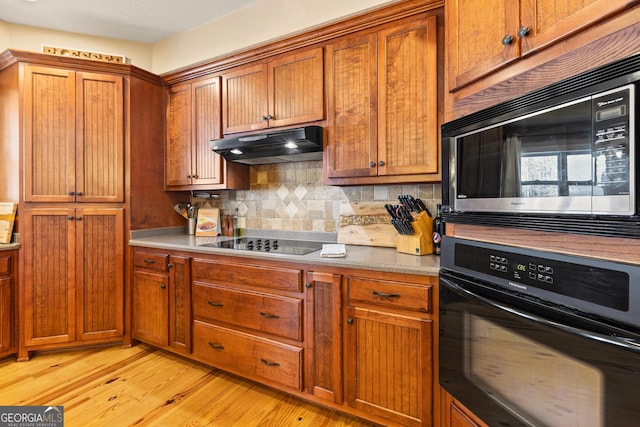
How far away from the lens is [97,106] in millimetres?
2430

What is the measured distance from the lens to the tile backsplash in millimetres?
2188

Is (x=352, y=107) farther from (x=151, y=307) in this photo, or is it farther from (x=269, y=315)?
(x=151, y=307)

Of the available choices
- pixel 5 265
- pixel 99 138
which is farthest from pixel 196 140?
pixel 5 265

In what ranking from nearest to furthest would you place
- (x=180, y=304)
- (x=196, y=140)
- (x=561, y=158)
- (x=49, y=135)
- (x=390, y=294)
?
(x=561, y=158) → (x=390, y=294) → (x=180, y=304) → (x=49, y=135) → (x=196, y=140)

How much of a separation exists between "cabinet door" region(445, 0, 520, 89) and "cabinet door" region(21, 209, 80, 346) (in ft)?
9.14

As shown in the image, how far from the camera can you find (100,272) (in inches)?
96.0

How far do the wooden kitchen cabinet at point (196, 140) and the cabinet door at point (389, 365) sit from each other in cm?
153

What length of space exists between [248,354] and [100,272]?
147cm

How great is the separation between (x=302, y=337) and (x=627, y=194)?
4.99ft

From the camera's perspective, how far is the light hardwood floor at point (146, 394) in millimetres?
1683

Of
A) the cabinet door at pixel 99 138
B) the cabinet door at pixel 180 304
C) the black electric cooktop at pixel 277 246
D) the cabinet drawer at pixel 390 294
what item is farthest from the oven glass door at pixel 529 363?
the cabinet door at pixel 99 138

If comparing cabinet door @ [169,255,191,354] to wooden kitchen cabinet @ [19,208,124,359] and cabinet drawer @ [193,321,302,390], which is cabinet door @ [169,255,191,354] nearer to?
cabinet drawer @ [193,321,302,390]

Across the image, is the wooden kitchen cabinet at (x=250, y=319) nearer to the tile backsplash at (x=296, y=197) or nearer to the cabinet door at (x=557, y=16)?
the tile backsplash at (x=296, y=197)

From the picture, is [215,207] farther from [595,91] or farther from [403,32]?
[595,91]
